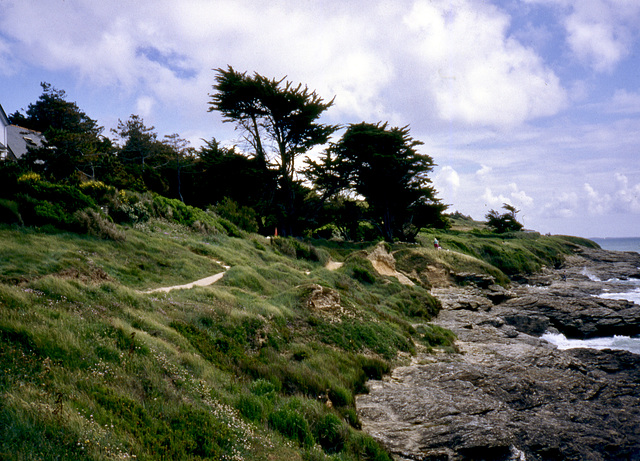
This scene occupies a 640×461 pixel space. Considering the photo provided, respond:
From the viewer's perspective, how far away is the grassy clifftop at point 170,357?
156 inches

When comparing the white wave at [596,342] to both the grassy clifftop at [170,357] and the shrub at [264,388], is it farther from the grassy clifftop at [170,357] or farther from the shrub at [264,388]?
the shrub at [264,388]

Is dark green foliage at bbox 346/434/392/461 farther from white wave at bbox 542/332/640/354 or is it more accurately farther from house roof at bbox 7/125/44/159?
house roof at bbox 7/125/44/159

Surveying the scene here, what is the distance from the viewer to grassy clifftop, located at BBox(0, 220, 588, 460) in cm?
396

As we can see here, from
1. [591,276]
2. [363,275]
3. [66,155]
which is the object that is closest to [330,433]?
[363,275]

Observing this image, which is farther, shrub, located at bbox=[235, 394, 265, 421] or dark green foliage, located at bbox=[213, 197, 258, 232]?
dark green foliage, located at bbox=[213, 197, 258, 232]

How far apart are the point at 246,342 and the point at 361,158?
90.0 feet

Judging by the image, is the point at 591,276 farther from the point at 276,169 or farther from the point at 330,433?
the point at 330,433

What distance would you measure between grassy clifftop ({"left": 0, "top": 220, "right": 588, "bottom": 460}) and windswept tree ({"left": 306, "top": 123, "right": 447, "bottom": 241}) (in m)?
21.4

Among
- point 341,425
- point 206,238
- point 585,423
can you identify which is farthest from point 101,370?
point 206,238

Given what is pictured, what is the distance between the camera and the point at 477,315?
1747 centimetres

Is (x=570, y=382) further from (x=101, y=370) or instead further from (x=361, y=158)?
(x=361, y=158)

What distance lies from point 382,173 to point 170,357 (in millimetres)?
29896

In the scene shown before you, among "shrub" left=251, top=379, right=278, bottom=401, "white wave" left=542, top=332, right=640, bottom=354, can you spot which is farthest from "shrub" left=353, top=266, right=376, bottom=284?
"shrub" left=251, top=379, right=278, bottom=401

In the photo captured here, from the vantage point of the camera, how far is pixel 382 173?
1337 inches
